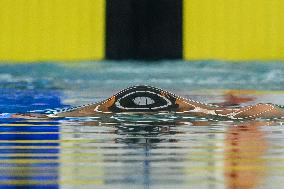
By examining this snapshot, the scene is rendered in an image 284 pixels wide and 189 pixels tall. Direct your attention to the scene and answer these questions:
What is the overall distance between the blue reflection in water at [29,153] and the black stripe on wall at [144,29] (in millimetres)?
10056

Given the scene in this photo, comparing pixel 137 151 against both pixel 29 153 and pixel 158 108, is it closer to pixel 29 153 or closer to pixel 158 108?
pixel 29 153

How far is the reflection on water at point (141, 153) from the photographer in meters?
5.38

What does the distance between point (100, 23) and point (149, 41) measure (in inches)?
48.9

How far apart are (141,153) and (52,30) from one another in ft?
45.8

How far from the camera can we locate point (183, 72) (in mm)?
21422

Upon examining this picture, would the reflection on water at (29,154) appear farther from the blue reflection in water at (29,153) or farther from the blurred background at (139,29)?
the blurred background at (139,29)

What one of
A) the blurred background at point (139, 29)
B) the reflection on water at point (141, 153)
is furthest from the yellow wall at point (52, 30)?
the reflection on water at point (141, 153)

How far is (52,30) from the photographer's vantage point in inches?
802

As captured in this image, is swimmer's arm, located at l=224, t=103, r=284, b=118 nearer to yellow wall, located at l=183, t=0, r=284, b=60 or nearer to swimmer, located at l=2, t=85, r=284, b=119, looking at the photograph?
A: swimmer, located at l=2, t=85, r=284, b=119

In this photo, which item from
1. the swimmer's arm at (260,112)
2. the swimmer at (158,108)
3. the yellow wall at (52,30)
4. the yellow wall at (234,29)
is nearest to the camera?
the swimmer at (158,108)

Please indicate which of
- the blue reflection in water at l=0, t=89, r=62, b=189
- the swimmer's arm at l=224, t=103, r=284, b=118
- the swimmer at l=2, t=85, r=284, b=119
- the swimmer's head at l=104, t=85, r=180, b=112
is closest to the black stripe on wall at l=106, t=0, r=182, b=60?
the swimmer's arm at l=224, t=103, r=284, b=118

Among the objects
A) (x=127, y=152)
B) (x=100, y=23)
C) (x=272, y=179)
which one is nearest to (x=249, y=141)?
(x=127, y=152)

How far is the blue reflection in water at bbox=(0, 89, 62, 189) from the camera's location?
5406 mm

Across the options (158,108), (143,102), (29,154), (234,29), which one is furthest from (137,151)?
(234,29)
